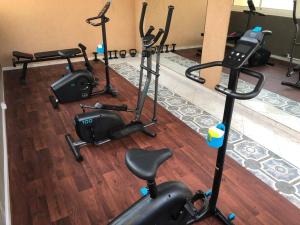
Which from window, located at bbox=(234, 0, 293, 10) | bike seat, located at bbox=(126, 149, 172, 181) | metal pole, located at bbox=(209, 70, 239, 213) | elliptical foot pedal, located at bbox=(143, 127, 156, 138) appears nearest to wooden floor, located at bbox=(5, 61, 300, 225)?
elliptical foot pedal, located at bbox=(143, 127, 156, 138)

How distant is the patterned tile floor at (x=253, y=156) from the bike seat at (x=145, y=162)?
4.03ft

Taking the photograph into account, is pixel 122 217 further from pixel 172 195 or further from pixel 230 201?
pixel 230 201

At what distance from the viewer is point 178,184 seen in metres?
1.56

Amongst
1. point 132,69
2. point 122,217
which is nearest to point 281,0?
point 132,69

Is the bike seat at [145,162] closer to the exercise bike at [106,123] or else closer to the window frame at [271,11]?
the exercise bike at [106,123]

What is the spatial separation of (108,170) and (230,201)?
107cm

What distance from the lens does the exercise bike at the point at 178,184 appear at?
3.93ft

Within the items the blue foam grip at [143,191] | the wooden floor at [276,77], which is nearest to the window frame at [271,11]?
the wooden floor at [276,77]

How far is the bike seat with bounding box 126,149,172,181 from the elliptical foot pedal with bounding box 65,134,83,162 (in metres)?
1.15

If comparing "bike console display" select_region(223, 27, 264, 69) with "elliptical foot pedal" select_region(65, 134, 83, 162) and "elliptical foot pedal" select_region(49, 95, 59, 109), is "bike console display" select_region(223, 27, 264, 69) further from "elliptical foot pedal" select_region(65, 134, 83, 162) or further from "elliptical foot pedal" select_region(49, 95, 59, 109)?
"elliptical foot pedal" select_region(49, 95, 59, 109)

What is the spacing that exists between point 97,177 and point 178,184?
0.87 m

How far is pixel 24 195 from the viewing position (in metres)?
1.92

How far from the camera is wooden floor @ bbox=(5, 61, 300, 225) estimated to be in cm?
178

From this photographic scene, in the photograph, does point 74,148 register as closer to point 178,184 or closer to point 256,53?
point 178,184
